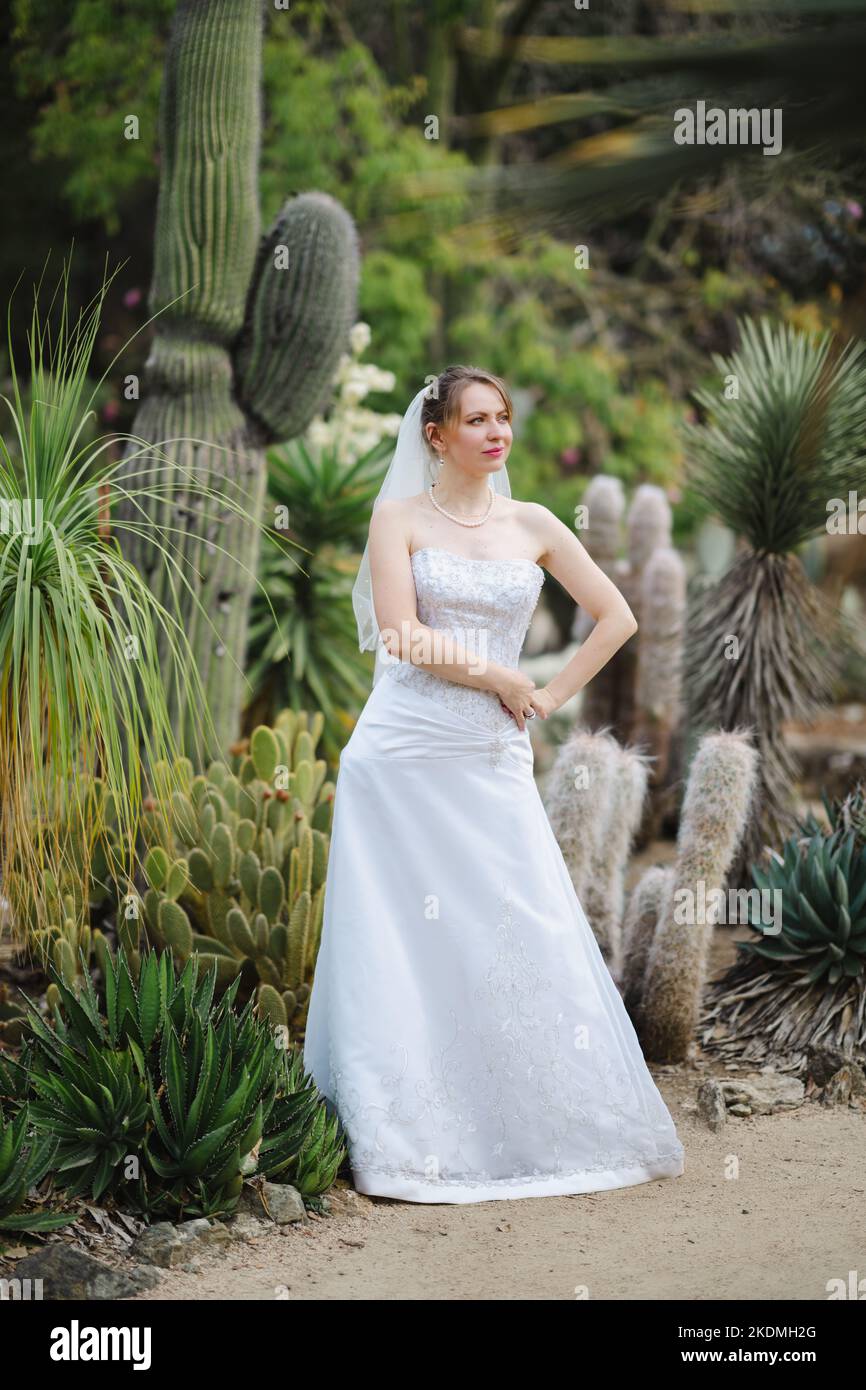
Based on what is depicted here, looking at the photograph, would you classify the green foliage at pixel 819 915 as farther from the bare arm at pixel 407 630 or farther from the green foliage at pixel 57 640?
the green foliage at pixel 57 640

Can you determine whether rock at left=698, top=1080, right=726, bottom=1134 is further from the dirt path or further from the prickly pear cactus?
the prickly pear cactus

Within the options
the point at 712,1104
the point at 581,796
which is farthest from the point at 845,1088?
the point at 581,796

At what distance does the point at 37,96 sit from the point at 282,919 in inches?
385

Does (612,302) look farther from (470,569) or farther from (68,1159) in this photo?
(68,1159)

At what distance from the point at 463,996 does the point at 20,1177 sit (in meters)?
1.31

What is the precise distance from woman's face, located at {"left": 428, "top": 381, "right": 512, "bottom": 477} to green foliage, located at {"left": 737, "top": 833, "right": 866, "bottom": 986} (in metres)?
2.07

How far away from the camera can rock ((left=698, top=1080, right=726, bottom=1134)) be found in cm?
452

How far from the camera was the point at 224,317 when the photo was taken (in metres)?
6.14

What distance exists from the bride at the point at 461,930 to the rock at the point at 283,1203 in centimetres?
26

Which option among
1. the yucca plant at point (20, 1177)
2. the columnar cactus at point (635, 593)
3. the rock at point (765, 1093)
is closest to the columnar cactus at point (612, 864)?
the rock at point (765, 1093)

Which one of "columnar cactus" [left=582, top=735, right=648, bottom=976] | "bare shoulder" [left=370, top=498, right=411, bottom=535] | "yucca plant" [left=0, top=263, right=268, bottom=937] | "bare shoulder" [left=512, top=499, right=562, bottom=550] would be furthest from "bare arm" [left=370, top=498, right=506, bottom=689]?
"columnar cactus" [left=582, top=735, right=648, bottom=976]

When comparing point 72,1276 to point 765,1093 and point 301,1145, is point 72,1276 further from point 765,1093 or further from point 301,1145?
point 765,1093

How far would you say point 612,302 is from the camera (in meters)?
14.3

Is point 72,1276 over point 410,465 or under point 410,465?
under
